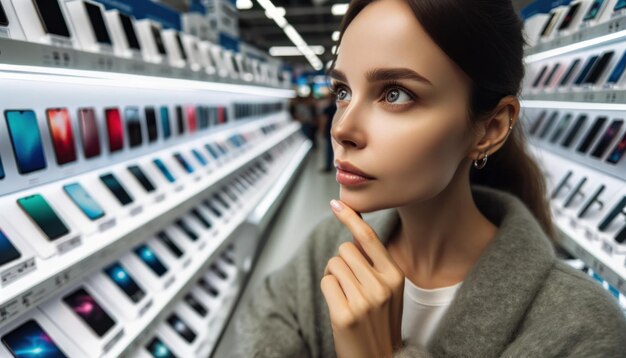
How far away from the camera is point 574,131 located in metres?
1.99

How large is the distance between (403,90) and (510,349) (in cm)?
54

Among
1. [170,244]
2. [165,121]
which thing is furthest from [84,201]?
[165,121]

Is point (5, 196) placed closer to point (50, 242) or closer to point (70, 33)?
point (50, 242)

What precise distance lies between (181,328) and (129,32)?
4.76ft

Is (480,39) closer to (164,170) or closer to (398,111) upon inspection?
(398,111)

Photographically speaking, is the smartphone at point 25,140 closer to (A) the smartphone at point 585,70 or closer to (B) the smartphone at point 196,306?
(B) the smartphone at point 196,306

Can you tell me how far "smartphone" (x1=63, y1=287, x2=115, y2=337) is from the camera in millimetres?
1162

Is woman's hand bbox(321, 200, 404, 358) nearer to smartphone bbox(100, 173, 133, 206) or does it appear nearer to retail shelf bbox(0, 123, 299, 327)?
A: retail shelf bbox(0, 123, 299, 327)

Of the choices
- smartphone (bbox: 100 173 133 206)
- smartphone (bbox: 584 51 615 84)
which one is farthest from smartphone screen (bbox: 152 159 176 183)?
smartphone (bbox: 584 51 615 84)

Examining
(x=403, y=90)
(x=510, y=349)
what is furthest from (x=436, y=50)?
(x=510, y=349)

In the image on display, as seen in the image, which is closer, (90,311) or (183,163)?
(90,311)

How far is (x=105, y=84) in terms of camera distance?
5.24ft

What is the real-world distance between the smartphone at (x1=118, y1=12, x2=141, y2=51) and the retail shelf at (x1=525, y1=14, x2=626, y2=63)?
1533mm

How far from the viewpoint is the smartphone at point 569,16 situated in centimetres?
168
